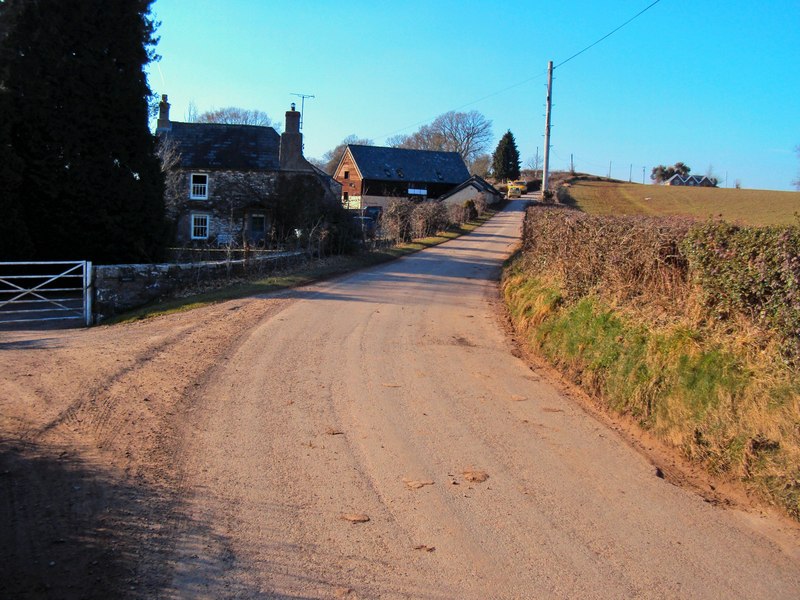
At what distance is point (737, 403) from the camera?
6.37 metres

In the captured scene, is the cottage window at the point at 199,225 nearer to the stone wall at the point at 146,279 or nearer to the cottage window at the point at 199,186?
the cottage window at the point at 199,186

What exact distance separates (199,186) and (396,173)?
4074cm

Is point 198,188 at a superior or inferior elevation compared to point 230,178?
inferior

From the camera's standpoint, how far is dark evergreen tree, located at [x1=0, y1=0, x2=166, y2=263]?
20.3m

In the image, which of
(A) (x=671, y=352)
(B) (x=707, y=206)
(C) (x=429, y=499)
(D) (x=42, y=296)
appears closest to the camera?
(C) (x=429, y=499)

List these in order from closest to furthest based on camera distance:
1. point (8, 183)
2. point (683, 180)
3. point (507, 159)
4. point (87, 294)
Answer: point (87, 294) < point (8, 183) < point (507, 159) < point (683, 180)

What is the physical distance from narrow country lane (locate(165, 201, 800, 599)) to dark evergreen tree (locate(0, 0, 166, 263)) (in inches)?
542

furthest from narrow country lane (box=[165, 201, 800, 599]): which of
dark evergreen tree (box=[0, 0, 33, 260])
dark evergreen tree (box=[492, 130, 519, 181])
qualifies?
dark evergreen tree (box=[492, 130, 519, 181])

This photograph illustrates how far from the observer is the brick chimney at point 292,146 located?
3953 cm

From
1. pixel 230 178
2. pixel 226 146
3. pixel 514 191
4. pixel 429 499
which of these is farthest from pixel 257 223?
pixel 514 191

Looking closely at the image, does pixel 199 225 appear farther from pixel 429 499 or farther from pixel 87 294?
pixel 429 499

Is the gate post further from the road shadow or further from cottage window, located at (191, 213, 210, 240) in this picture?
cottage window, located at (191, 213, 210, 240)

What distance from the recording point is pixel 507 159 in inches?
4161

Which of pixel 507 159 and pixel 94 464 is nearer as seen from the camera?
pixel 94 464
